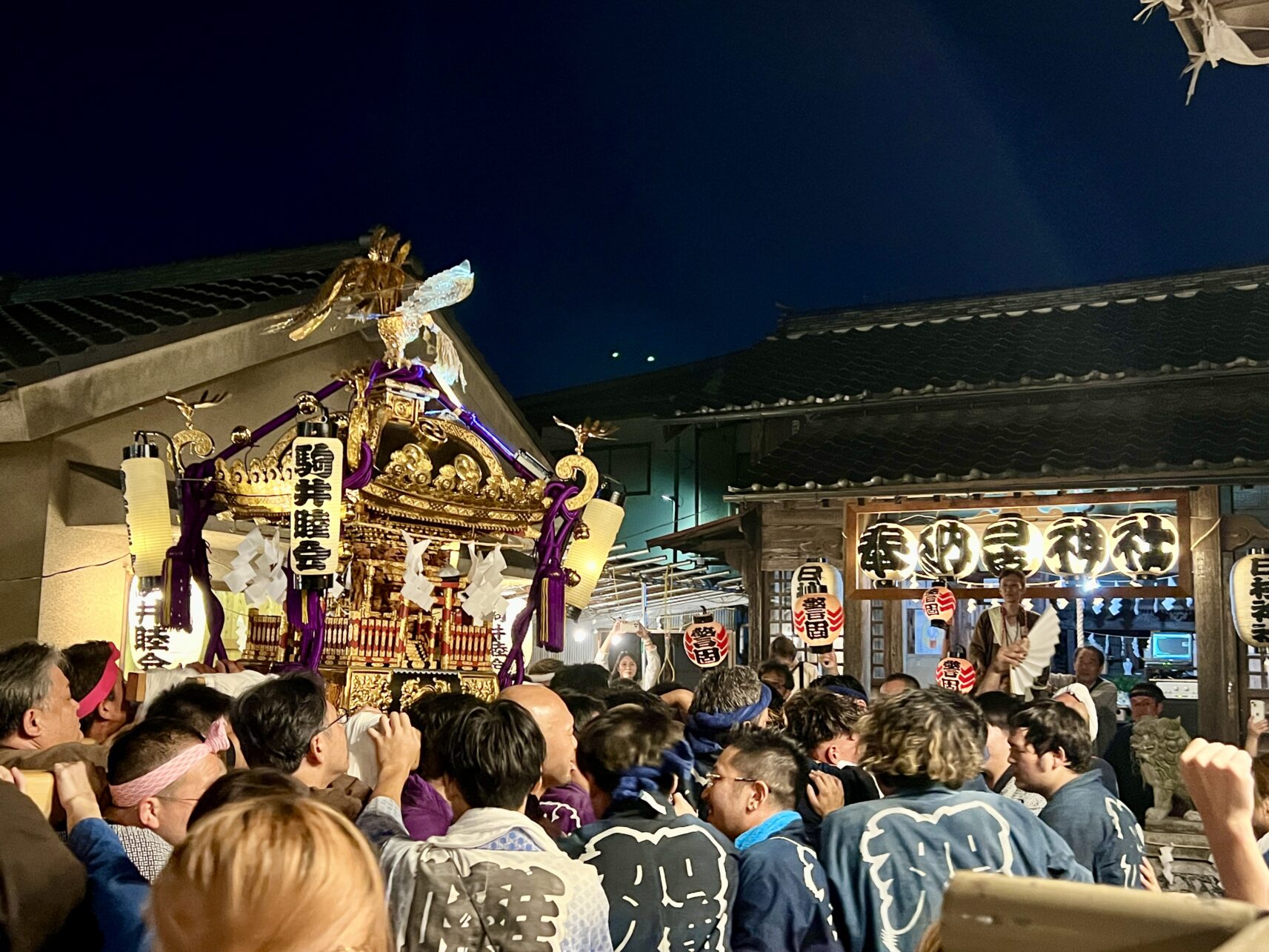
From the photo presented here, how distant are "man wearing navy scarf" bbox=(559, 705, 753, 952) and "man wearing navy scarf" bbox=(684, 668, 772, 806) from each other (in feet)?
5.20

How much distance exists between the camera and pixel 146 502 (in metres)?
9.73

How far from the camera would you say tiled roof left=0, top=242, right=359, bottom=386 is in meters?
11.5

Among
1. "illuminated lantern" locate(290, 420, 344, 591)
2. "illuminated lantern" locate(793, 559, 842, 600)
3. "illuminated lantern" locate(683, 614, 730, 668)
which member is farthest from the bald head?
"illuminated lantern" locate(683, 614, 730, 668)

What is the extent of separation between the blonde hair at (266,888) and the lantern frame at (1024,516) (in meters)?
12.1

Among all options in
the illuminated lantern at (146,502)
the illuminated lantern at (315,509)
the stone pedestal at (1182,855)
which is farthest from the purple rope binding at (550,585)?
the stone pedestal at (1182,855)

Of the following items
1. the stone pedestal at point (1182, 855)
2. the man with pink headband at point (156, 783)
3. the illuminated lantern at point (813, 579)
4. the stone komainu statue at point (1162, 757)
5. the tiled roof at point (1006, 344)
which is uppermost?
the tiled roof at point (1006, 344)

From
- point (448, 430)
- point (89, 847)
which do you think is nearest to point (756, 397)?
point (448, 430)

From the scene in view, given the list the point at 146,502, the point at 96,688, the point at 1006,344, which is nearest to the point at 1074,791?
the point at 96,688

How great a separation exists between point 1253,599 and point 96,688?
11.4 metres

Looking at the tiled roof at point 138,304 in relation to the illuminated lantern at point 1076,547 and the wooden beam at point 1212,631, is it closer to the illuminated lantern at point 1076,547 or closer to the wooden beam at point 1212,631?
the illuminated lantern at point 1076,547

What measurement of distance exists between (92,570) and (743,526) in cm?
838

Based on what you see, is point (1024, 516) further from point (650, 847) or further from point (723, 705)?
point (650, 847)

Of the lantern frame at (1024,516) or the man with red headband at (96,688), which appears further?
the lantern frame at (1024,516)

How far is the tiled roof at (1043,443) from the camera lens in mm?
13367
